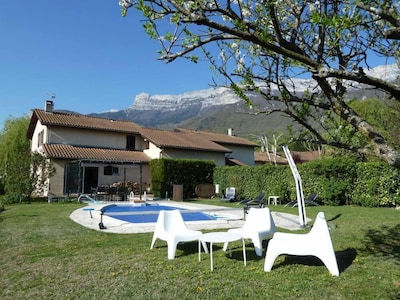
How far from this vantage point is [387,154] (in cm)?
279

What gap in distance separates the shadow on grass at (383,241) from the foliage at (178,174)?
18171 millimetres

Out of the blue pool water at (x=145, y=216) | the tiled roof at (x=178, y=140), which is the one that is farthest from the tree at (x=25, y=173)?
the tiled roof at (x=178, y=140)

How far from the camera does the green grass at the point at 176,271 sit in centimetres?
512

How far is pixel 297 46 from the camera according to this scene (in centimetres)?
385

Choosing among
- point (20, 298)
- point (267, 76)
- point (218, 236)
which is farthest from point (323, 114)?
point (20, 298)

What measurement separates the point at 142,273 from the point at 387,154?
4811mm

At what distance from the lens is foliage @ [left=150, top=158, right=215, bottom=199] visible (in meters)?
26.4

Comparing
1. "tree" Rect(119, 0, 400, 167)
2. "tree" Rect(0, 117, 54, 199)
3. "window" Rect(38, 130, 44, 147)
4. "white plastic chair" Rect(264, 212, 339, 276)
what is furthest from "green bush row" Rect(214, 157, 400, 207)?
"window" Rect(38, 130, 44, 147)

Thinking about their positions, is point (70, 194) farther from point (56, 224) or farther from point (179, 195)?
point (56, 224)

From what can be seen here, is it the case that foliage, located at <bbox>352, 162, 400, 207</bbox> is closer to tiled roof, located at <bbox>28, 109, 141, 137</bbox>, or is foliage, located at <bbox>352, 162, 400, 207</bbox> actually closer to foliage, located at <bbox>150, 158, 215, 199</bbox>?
foliage, located at <bbox>150, 158, 215, 199</bbox>

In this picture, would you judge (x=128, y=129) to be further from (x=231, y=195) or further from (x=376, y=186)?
(x=376, y=186)

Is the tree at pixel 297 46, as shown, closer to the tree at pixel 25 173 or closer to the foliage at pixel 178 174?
the tree at pixel 25 173

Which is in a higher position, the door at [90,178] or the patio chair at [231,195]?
the door at [90,178]

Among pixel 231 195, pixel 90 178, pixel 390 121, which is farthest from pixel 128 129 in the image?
pixel 390 121
